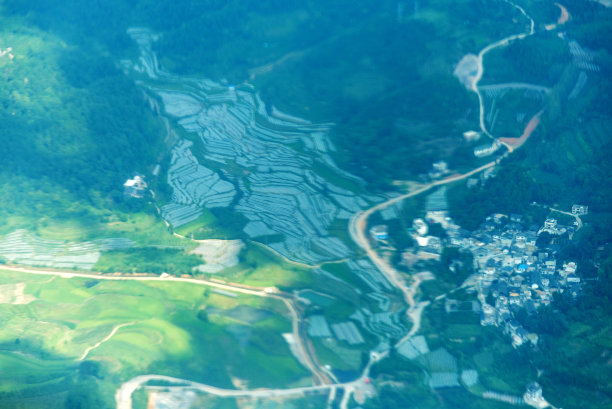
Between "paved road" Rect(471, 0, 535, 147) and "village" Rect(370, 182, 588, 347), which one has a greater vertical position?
"paved road" Rect(471, 0, 535, 147)

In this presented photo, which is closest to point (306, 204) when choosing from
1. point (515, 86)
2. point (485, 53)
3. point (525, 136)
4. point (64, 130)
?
point (525, 136)

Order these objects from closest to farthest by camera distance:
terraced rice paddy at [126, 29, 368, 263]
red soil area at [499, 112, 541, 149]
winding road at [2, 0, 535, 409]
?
winding road at [2, 0, 535, 409]
terraced rice paddy at [126, 29, 368, 263]
red soil area at [499, 112, 541, 149]

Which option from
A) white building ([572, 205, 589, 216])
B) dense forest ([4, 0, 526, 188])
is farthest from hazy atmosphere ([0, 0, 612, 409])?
dense forest ([4, 0, 526, 188])

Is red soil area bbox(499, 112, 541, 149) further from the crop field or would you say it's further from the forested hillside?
the forested hillside

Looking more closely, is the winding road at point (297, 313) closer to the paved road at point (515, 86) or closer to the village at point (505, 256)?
the village at point (505, 256)

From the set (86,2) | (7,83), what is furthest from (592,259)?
(86,2)

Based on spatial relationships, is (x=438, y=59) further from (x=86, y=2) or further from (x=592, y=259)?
(x=86, y=2)
